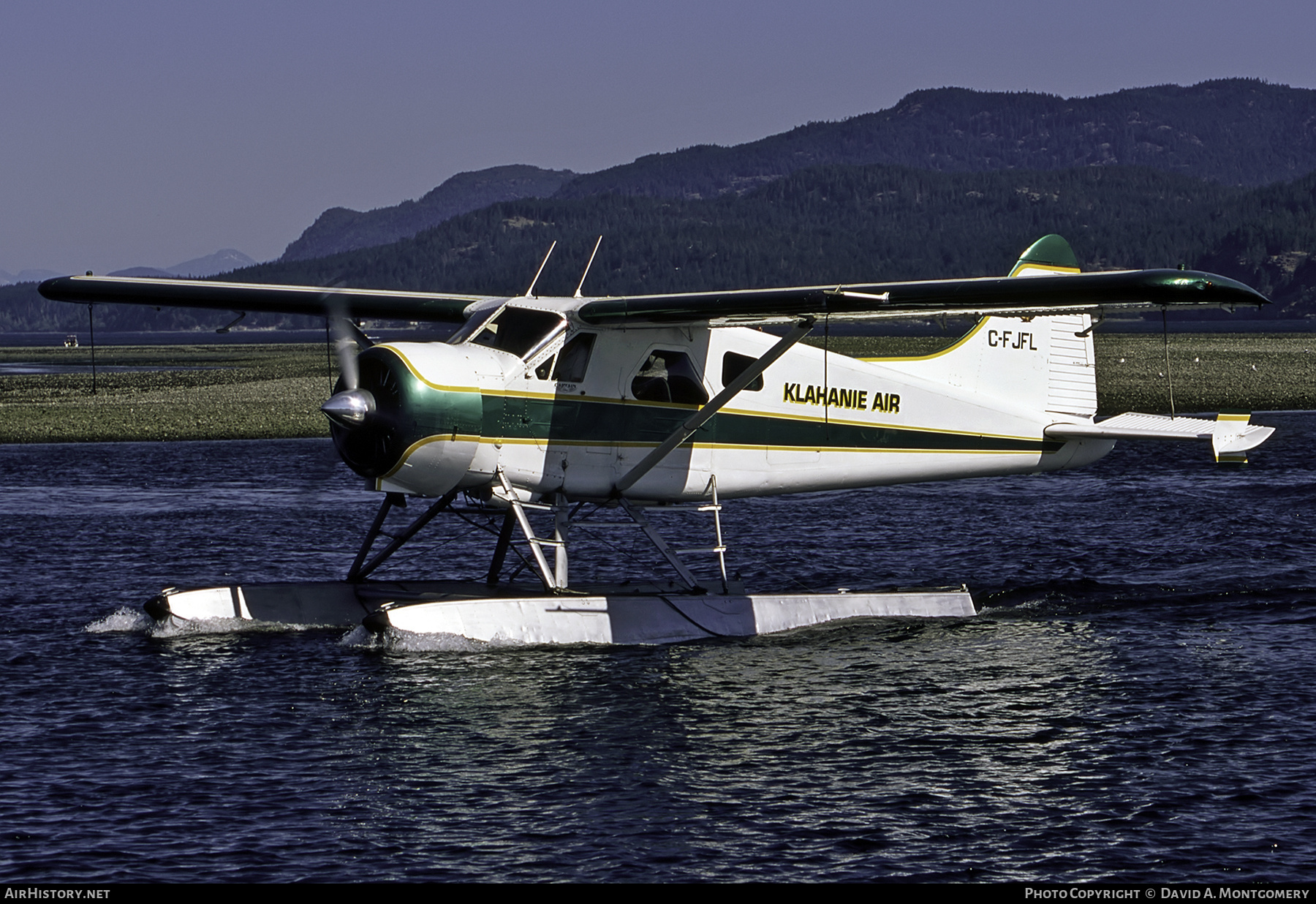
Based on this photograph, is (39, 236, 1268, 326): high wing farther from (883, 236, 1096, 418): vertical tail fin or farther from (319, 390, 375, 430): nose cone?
A: (319, 390, 375, 430): nose cone

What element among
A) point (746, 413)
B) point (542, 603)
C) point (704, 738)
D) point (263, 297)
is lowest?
point (704, 738)

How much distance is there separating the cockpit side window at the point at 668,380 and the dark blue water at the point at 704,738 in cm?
261

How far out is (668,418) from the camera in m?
15.2

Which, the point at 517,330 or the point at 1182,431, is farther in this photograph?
the point at 1182,431

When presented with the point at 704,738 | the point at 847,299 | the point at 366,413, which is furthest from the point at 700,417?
the point at 704,738

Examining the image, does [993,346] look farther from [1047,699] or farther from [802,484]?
[1047,699]

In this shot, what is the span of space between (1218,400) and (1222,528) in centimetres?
2411

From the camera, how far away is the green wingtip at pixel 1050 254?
17.6m

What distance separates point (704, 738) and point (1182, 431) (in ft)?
24.0

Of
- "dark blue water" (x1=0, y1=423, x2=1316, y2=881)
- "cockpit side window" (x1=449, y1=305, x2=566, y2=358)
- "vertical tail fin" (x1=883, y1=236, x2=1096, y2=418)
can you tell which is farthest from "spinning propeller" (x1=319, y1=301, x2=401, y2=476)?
"vertical tail fin" (x1=883, y1=236, x2=1096, y2=418)

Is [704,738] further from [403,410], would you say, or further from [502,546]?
[502,546]

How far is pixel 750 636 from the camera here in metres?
15.3

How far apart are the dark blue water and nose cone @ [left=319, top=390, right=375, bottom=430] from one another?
7.40 feet

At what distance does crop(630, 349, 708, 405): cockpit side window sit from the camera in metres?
15.1
